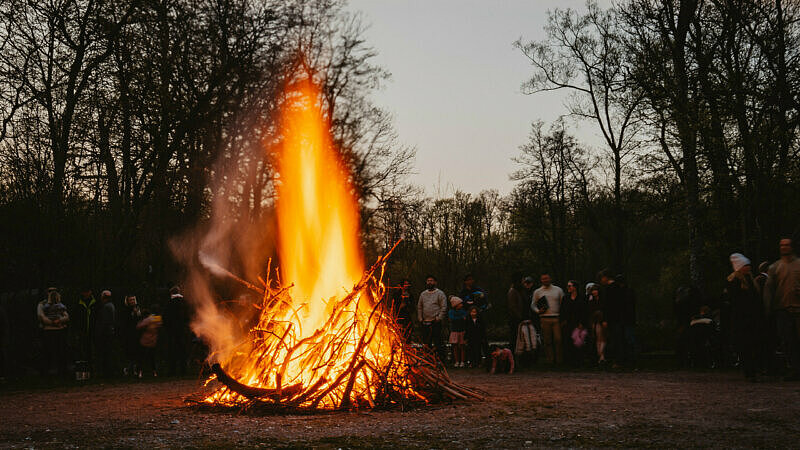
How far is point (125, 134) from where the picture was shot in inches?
858

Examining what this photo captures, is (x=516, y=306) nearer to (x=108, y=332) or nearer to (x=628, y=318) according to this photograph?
(x=628, y=318)

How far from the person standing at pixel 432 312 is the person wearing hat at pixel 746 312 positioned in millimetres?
6379

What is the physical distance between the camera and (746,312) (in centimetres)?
1241

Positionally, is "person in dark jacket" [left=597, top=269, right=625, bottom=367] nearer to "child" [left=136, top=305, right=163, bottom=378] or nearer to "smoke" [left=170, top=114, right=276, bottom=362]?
"smoke" [left=170, top=114, right=276, bottom=362]

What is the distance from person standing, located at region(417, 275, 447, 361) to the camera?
1766 centimetres

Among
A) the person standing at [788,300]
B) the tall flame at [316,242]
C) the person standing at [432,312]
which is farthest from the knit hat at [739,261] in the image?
the person standing at [432,312]

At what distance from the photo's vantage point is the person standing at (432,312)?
17656mm

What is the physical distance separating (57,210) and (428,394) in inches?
498

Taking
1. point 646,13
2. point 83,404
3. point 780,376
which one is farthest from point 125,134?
point 780,376

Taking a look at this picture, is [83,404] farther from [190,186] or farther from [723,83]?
[723,83]

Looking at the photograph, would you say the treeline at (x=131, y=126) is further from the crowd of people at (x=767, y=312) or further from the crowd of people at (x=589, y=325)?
the crowd of people at (x=767, y=312)

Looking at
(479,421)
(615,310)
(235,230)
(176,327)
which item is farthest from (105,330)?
(479,421)

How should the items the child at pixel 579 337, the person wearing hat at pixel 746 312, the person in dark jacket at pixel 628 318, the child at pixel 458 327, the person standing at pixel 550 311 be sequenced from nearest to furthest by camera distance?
the person wearing hat at pixel 746 312 → the person in dark jacket at pixel 628 318 → the child at pixel 579 337 → the person standing at pixel 550 311 → the child at pixel 458 327

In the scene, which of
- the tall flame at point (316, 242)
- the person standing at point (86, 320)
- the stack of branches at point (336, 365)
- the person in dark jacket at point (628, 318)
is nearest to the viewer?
the stack of branches at point (336, 365)
